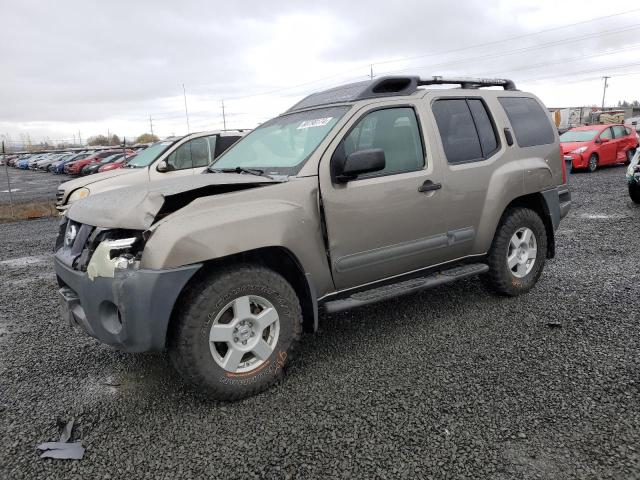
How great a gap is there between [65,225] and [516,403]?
131 inches

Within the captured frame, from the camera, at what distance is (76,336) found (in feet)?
13.6

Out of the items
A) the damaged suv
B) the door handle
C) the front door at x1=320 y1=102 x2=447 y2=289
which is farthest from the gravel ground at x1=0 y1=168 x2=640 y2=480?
the door handle

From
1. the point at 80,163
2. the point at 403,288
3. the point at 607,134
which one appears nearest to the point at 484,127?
the point at 403,288

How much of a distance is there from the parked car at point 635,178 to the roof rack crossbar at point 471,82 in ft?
18.9

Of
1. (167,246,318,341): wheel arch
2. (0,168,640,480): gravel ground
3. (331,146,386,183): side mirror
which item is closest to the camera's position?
(0,168,640,480): gravel ground

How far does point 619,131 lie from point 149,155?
16093mm

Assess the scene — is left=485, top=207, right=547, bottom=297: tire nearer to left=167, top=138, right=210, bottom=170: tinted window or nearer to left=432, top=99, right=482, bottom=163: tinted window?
left=432, top=99, right=482, bottom=163: tinted window

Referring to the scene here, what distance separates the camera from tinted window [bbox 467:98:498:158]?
427 centimetres

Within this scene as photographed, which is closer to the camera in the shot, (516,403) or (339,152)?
(516,403)

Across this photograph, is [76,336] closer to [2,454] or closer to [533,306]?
[2,454]

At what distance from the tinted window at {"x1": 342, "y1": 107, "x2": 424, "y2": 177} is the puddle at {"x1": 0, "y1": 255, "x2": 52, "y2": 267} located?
5626 millimetres

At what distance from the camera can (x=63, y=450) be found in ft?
8.37

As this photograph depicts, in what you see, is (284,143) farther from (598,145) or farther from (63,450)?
(598,145)

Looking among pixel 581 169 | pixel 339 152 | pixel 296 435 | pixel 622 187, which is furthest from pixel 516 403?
pixel 581 169
